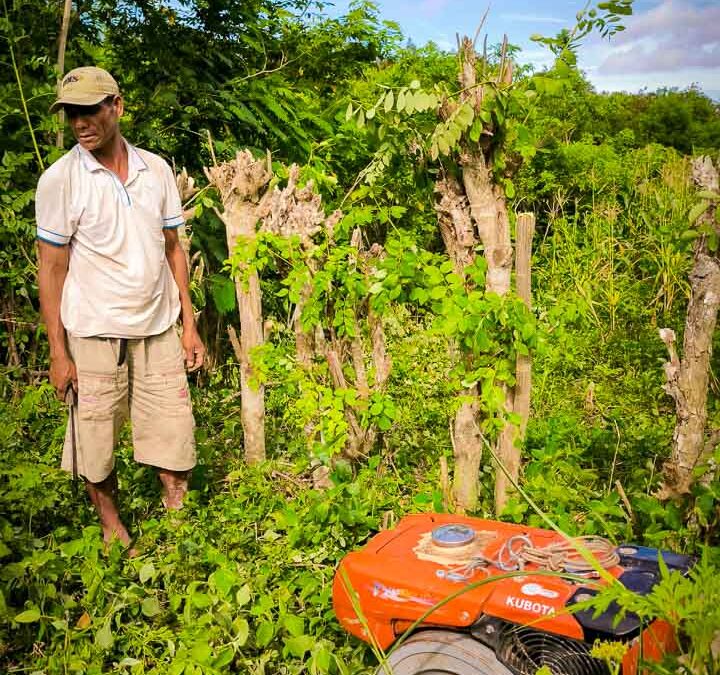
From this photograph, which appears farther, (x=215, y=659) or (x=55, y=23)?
(x=55, y=23)

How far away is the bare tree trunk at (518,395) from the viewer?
3.12 meters

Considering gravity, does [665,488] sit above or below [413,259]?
below

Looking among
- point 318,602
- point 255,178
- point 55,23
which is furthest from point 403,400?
point 55,23

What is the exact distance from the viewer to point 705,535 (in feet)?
9.07

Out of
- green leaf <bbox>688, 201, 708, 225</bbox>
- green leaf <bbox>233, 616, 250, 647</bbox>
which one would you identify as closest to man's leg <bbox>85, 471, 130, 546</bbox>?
green leaf <bbox>233, 616, 250, 647</bbox>

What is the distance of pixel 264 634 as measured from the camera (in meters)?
2.70

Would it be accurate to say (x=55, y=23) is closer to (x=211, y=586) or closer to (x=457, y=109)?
(x=457, y=109)

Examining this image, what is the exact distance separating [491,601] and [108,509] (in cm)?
210

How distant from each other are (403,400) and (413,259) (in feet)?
5.81

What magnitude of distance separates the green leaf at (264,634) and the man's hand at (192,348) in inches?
58.4

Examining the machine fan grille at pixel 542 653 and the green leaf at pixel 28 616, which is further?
the green leaf at pixel 28 616

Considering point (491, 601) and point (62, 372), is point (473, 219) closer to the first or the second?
point (491, 601)

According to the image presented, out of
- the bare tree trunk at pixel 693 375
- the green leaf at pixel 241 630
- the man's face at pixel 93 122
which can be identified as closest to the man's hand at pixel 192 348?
the man's face at pixel 93 122

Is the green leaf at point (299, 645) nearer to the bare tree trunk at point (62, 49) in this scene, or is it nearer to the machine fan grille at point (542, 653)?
the machine fan grille at point (542, 653)
